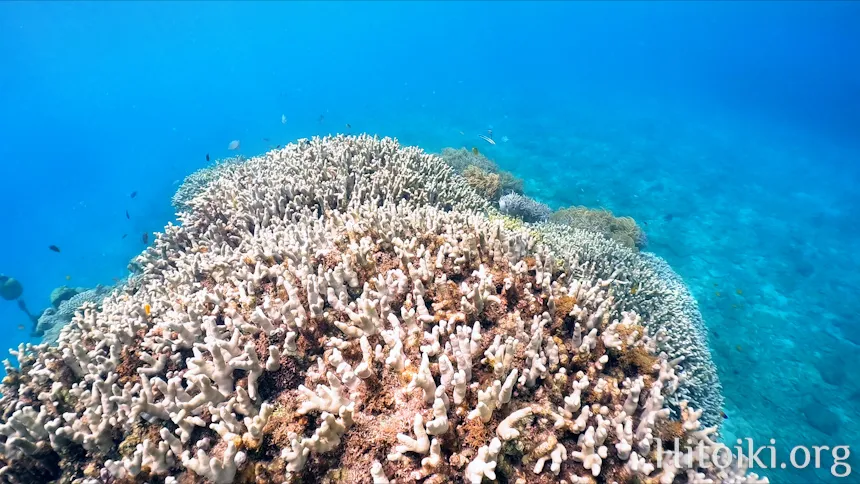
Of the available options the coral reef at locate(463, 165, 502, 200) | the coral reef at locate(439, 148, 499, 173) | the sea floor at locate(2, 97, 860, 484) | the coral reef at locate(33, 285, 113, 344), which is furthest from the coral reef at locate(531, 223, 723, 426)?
the coral reef at locate(33, 285, 113, 344)

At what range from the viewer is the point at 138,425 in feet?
9.09

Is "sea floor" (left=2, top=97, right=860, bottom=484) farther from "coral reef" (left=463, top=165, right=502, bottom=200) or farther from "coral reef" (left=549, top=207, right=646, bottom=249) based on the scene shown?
"coral reef" (left=463, top=165, right=502, bottom=200)

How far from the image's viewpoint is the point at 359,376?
259 centimetres

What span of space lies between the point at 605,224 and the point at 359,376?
9830 mm

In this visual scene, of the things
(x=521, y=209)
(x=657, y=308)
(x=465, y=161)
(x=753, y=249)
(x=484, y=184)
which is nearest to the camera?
(x=657, y=308)

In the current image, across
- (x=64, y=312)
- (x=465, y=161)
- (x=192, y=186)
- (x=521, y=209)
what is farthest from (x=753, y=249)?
(x=64, y=312)

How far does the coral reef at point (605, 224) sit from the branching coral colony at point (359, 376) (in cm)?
653

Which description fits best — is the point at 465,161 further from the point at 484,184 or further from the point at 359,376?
the point at 359,376

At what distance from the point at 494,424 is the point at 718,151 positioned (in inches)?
1652

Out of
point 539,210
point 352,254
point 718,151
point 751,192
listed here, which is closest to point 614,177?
point 751,192

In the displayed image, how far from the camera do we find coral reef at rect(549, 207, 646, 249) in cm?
1006

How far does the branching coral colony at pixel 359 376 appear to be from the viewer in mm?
2336

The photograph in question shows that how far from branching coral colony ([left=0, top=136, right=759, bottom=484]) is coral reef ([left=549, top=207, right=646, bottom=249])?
21.4ft

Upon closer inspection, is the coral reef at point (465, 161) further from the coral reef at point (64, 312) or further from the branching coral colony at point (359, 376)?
the coral reef at point (64, 312)
